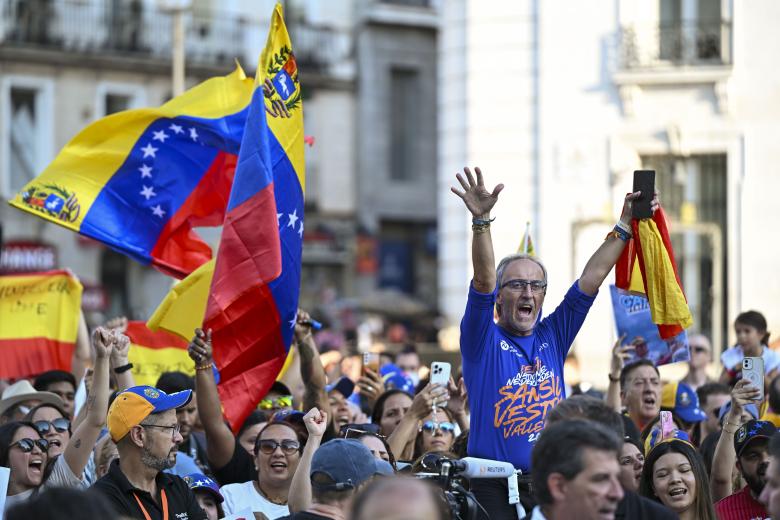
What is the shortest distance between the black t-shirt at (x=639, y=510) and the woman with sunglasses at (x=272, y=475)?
8.85 feet

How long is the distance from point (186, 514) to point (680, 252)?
46.8 feet

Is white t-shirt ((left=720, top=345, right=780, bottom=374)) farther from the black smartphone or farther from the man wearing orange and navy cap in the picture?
the man wearing orange and navy cap

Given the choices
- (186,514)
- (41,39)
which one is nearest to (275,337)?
(186,514)

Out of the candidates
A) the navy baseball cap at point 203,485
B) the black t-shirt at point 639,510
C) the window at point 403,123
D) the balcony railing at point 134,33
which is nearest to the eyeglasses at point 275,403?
the navy baseball cap at point 203,485

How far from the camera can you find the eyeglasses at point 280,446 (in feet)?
26.6

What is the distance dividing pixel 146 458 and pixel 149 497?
18 cm

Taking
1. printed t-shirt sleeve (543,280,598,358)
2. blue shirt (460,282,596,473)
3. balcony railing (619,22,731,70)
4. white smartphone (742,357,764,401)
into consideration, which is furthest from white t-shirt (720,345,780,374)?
balcony railing (619,22,731,70)

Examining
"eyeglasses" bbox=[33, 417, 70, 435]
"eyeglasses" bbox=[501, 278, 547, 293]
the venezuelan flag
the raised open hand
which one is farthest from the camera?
the venezuelan flag

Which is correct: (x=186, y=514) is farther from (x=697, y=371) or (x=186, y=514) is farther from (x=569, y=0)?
(x=569, y=0)

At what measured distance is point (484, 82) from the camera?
2072cm

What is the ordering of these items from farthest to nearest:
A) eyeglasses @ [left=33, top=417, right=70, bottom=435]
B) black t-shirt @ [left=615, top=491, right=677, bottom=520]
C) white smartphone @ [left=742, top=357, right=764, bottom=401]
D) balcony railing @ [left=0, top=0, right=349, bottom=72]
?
balcony railing @ [left=0, top=0, right=349, bottom=72], eyeglasses @ [left=33, top=417, right=70, bottom=435], white smartphone @ [left=742, top=357, right=764, bottom=401], black t-shirt @ [left=615, top=491, right=677, bottom=520]

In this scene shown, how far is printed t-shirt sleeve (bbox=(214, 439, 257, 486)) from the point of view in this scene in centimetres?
893

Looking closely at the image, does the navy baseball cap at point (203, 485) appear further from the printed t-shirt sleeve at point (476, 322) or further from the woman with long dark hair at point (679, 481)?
the woman with long dark hair at point (679, 481)

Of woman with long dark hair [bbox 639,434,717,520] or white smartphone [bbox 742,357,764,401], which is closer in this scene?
woman with long dark hair [bbox 639,434,717,520]
